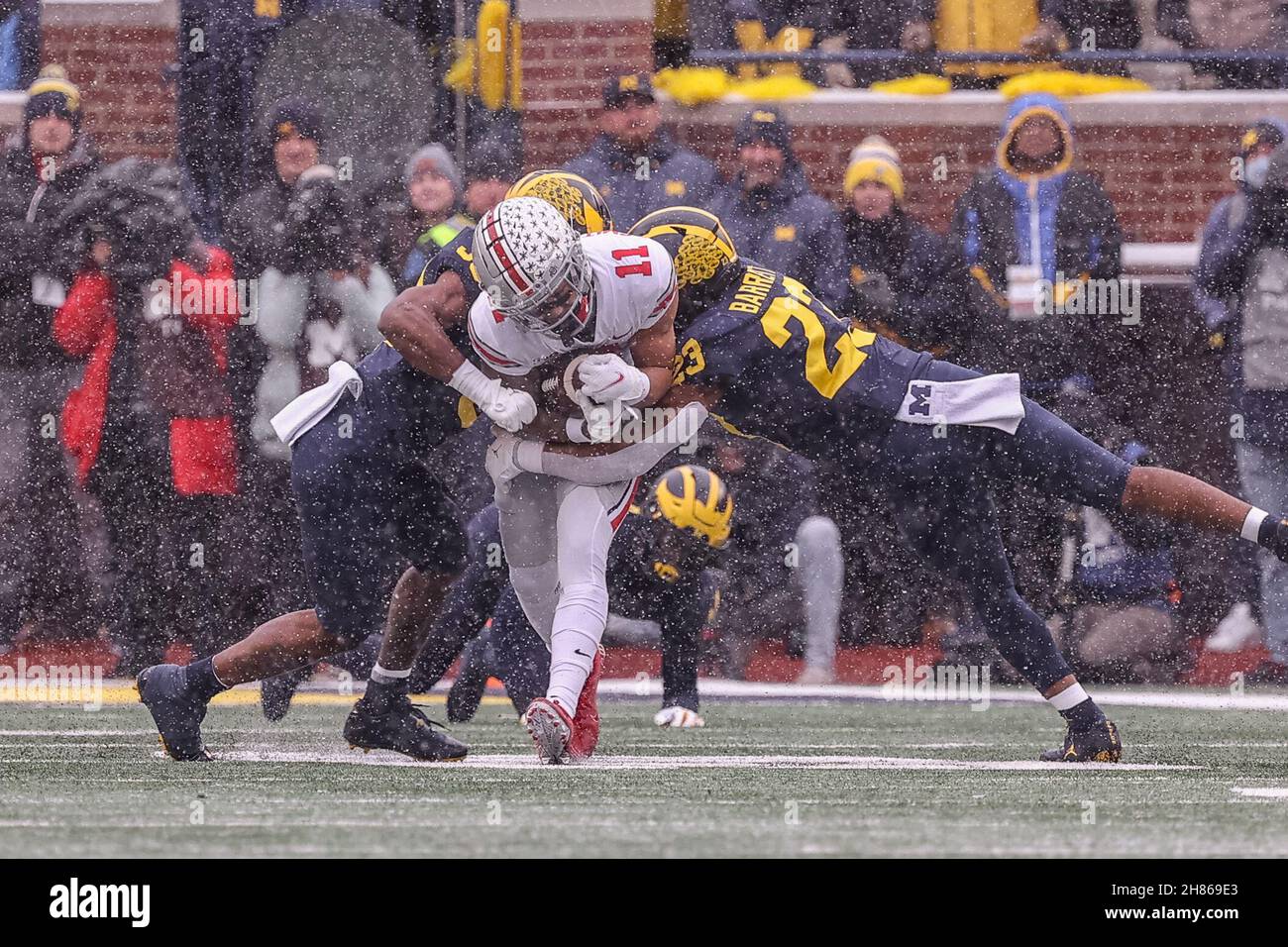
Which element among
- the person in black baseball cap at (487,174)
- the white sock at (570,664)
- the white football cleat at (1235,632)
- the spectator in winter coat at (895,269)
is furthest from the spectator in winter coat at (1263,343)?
the white sock at (570,664)

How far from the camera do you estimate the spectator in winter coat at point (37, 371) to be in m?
10.5

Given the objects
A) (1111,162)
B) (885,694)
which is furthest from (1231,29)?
(885,694)

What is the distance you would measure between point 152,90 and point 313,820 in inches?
342

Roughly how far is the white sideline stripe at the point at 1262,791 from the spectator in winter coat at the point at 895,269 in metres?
4.43

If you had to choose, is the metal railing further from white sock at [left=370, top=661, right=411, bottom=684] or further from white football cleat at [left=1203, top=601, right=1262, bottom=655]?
white sock at [left=370, top=661, right=411, bottom=684]

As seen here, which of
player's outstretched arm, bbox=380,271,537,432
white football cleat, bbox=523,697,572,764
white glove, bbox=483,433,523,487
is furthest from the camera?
white glove, bbox=483,433,523,487

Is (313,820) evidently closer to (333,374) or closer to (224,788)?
(224,788)

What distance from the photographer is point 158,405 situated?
1054cm

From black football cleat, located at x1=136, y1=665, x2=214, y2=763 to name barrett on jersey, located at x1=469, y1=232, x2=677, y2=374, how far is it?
1.40 metres

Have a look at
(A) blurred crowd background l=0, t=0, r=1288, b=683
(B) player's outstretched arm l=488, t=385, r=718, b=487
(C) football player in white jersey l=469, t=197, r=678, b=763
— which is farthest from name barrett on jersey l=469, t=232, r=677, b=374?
(A) blurred crowd background l=0, t=0, r=1288, b=683

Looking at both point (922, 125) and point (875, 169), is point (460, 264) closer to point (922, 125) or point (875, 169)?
point (875, 169)

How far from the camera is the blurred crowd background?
408 inches
